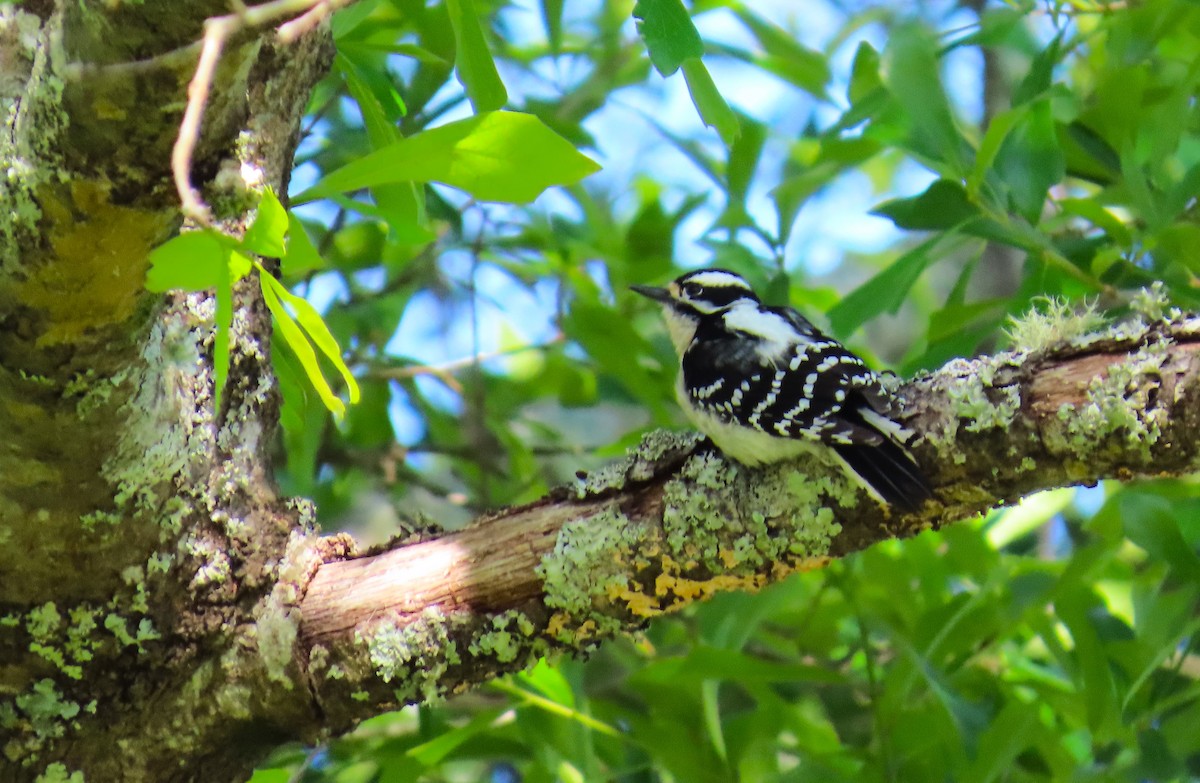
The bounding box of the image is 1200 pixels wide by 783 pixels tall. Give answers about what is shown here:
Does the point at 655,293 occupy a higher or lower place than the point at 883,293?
higher

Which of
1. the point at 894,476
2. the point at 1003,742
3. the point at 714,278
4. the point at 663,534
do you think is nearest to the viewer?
the point at 894,476

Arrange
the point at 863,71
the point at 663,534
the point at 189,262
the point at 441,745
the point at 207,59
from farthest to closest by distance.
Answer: the point at 863,71 < the point at 441,745 < the point at 663,534 < the point at 189,262 < the point at 207,59

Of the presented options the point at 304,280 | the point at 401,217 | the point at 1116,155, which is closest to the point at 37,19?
the point at 401,217

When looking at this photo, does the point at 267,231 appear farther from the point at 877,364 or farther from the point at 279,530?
the point at 877,364

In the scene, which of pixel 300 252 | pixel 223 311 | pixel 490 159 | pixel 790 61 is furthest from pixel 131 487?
pixel 790 61

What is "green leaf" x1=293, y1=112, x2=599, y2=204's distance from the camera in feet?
3.41

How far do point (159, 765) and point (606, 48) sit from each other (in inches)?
87.2

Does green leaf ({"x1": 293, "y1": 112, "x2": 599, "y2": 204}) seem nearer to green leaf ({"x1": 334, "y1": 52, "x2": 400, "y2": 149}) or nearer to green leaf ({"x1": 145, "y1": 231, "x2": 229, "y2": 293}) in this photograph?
green leaf ({"x1": 145, "y1": 231, "x2": 229, "y2": 293})

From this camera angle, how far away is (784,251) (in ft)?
8.34

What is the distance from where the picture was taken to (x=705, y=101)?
116 centimetres

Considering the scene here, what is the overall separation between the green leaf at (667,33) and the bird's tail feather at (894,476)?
21.0 inches

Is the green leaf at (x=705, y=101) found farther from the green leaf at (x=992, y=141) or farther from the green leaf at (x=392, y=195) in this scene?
the green leaf at (x=992, y=141)

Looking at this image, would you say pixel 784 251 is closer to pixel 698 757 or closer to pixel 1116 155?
pixel 1116 155

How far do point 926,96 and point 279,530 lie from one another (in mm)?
1368
